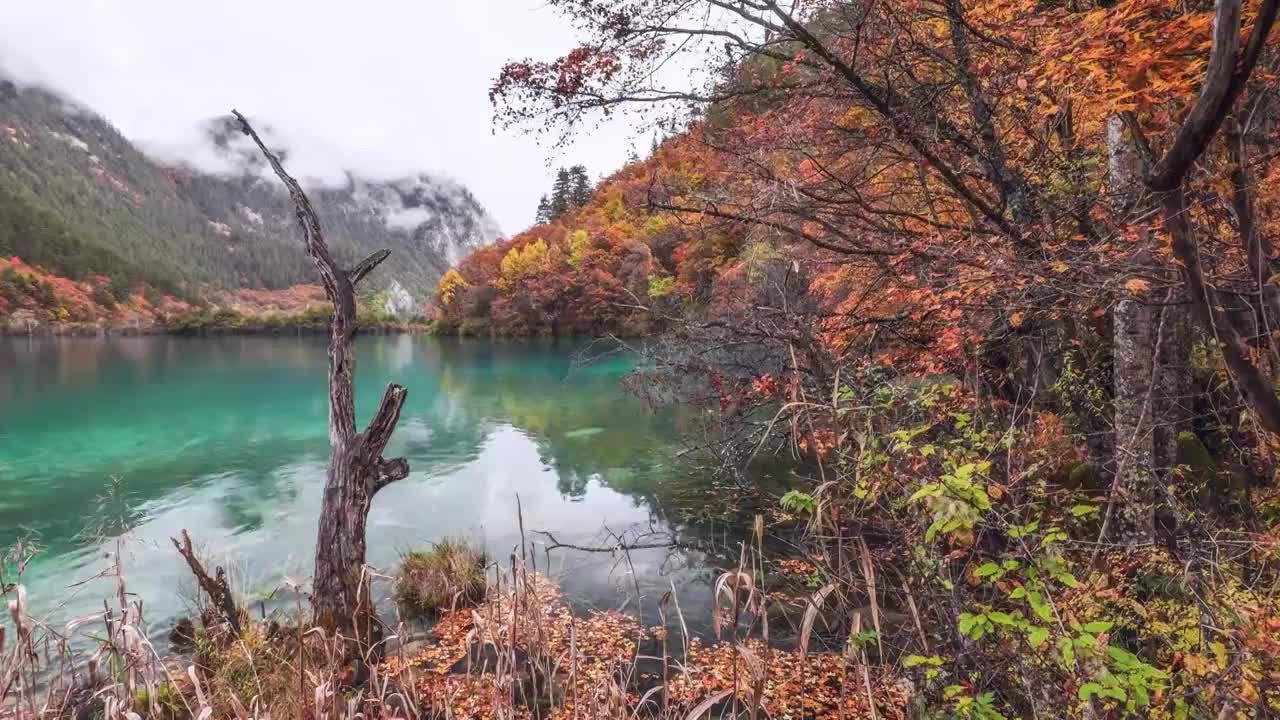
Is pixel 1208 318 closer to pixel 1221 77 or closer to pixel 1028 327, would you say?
pixel 1221 77

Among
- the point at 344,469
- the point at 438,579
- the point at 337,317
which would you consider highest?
the point at 337,317

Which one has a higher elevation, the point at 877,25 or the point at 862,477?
the point at 877,25

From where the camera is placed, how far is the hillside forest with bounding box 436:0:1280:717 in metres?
2.60

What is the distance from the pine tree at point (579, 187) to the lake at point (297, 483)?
1663 inches

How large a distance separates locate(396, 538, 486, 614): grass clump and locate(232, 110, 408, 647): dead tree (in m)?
1.32

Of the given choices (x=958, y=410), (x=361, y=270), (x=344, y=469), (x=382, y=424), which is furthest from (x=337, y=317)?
(x=958, y=410)

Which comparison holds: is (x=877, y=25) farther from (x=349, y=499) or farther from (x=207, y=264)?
(x=207, y=264)

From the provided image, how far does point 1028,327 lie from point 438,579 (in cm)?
692

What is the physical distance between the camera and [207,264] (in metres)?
146

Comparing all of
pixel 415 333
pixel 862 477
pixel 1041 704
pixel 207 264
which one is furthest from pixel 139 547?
pixel 207 264

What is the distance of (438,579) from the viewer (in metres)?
7.26

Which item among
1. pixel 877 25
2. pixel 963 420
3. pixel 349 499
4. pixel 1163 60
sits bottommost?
pixel 349 499

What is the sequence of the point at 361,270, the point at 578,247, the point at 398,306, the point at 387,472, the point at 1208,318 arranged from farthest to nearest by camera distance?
the point at 398,306 < the point at 578,247 < the point at 361,270 < the point at 387,472 < the point at 1208,318

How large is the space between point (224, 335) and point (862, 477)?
98.6 m
